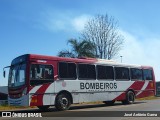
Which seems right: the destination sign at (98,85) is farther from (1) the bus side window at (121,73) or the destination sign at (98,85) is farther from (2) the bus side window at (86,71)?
(1) the bus side window at (121,73)

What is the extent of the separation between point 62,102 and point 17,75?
283 cm

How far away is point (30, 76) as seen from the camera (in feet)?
57.7

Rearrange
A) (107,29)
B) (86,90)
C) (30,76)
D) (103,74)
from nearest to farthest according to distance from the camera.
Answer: (30,76) < (86,90) < (103,74) < (107,29)

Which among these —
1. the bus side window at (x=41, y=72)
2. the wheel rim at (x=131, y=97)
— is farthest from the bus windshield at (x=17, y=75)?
the wheel rim at (x=131, y=97)

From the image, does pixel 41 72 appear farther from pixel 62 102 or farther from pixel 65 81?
pixel 62 102

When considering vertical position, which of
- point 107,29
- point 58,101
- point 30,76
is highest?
point 107,29

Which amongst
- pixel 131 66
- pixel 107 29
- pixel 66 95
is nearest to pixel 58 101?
pixel 66 95

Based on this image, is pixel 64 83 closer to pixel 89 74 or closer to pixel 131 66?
pixel 89 74

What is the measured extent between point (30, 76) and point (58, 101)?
7.33ft

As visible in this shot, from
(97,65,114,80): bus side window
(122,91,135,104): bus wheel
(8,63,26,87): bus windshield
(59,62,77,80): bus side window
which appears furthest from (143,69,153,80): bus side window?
(8,63,26,87): bus windshield

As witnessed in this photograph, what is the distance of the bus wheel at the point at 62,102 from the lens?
18.7 m

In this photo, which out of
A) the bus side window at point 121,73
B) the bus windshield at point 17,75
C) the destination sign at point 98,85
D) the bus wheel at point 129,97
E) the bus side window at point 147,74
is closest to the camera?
the bus windshield at point 17,75

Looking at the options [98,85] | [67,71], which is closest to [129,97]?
[98,85]

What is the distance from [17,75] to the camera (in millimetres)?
18359
